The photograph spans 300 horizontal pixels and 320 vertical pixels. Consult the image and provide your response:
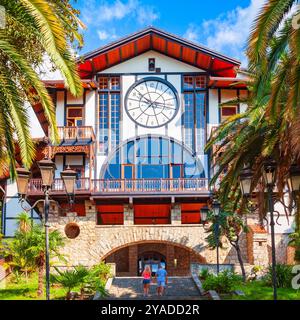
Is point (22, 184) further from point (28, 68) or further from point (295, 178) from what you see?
point (295, 178)

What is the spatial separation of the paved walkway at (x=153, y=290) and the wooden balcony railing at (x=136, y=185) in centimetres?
601

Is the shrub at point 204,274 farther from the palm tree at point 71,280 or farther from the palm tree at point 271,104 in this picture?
the palm tree at point 271,104

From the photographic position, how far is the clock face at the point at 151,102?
30.4 m

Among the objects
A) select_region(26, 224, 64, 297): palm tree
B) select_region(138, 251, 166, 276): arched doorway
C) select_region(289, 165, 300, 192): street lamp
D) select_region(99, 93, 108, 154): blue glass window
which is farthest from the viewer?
select_region(138, 251, 166, 276): arched doorway

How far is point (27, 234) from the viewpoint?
20812mm

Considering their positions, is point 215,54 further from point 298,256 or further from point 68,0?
point 68,0

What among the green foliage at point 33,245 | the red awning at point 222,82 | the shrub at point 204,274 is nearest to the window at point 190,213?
the red awning at point 222,82

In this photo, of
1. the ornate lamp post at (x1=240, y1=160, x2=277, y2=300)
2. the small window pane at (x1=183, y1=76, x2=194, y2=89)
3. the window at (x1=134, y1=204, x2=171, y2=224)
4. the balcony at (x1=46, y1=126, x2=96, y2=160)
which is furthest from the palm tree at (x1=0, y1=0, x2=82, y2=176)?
the window at (x1=134, y1=204, x2=171, y2=224)

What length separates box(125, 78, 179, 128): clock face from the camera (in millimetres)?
30406

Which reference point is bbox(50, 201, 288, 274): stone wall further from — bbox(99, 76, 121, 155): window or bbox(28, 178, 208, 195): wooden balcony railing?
bbox(99, 76, 121, 155): window

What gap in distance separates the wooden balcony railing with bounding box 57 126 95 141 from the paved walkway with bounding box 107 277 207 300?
8498mm

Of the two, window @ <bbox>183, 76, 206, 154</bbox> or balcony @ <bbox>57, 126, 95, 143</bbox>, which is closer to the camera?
balcony @ <bbox>57, 126, 95, 143</bbox>

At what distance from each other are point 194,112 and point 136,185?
17.1 ft

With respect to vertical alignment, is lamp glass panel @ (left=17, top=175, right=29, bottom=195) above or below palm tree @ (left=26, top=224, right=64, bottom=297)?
above
